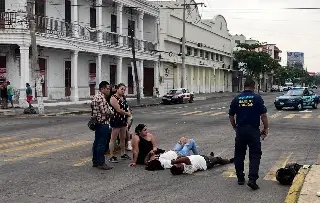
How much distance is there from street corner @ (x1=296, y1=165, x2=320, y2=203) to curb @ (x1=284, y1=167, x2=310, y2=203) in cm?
4

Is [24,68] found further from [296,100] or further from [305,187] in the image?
[305,187]

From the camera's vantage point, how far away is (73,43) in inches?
1262

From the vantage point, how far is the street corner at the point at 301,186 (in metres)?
6.62

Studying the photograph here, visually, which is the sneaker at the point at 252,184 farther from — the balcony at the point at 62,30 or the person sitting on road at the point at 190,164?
the balcony at the point at 62,30

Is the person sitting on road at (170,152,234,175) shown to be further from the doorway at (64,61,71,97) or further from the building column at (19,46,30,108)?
the doorway at (64,61,71,97)

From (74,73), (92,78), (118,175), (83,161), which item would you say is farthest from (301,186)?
(92,78)

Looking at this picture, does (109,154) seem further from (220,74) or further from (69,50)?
(220,74)

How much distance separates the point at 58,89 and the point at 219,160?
25.6 metres

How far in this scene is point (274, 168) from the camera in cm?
946

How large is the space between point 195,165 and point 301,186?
2287mm

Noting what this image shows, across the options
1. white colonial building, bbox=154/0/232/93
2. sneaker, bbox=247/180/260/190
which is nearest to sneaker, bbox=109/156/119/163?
sneaker, bbox=247/180/260/190

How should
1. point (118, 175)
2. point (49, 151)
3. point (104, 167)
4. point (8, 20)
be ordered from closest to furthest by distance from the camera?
point (118, 175) < point (104, 167) < point (49, 151) < point (8, 20)

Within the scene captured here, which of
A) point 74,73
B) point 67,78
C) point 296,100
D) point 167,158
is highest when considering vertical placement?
point 74,73

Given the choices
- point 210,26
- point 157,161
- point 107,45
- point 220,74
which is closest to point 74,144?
point 157,161
